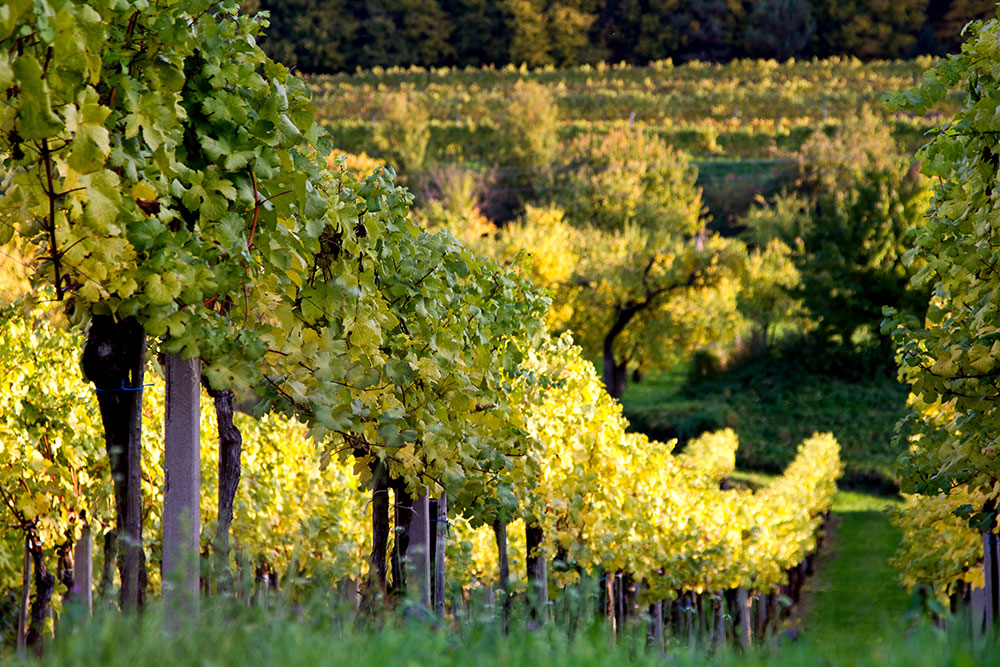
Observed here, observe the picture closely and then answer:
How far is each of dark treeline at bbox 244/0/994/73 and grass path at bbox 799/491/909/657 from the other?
173ft

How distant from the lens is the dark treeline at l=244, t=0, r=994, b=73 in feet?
228

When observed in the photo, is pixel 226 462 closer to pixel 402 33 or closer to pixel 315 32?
pixel 315 32

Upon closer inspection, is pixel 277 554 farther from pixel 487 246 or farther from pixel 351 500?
pixel 487 246

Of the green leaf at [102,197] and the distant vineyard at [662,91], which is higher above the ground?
the distant vineyard at [662,91]

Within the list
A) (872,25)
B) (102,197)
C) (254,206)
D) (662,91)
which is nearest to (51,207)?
(102,197)

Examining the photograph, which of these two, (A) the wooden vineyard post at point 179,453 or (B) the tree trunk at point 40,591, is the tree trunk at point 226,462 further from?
(B) the tree trunk at point 40,591

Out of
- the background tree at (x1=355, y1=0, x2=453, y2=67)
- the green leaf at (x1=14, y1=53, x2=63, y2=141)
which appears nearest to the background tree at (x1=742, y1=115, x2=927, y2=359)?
the green leaf at (x1=14, y1=53, x2=63, y2=141)

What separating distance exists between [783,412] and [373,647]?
1104 inches

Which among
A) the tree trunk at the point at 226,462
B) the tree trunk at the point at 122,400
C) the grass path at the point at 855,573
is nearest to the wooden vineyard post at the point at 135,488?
the tree trunk at the point at 122,400

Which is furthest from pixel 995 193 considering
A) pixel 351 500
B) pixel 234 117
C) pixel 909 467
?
pixel 351 500

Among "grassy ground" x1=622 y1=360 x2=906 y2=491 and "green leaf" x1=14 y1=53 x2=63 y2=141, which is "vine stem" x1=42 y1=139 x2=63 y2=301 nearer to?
"green leaf" x1=14 y1=53 x2=63 y2=141

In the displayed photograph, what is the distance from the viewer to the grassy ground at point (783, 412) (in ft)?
85.0

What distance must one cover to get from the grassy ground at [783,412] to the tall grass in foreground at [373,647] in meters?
22.9

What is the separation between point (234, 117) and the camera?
3.41 meters
